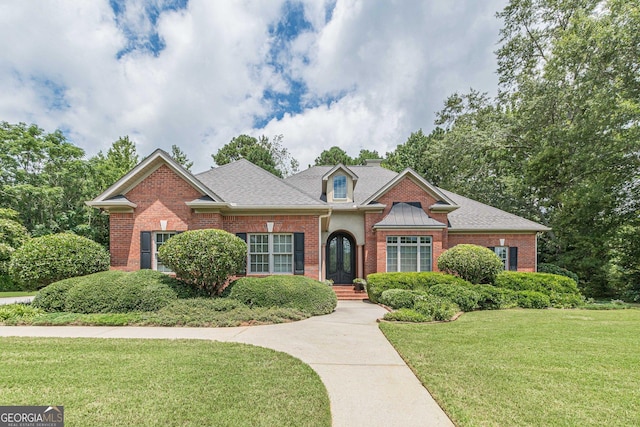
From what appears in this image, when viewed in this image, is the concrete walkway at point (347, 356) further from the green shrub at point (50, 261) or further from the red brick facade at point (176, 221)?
the red brick facade at point (176, 221)

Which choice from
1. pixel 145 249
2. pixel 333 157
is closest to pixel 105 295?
pixel 145 249

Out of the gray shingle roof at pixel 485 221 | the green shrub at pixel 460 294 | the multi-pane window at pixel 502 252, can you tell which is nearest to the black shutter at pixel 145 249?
the green shrub at pixel 460 294

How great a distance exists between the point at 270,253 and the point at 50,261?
7506 mm

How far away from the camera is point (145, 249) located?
12.1m

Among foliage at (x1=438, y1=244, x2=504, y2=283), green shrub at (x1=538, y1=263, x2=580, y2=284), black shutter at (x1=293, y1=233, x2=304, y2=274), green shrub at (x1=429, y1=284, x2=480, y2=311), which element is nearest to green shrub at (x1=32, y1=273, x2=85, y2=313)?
black shutter at (x1=293, y1=233, x2=304, y2=274)

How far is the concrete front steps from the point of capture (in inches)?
593

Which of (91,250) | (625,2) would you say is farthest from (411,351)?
(625,2)

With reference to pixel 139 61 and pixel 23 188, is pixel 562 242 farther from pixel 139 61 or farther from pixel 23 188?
pixel 23 188

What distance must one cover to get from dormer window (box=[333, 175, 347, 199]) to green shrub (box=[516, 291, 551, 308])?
938 cm

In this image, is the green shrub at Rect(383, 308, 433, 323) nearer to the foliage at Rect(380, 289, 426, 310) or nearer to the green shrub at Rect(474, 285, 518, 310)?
the foliage at Rect(380, 289, 426, 310)

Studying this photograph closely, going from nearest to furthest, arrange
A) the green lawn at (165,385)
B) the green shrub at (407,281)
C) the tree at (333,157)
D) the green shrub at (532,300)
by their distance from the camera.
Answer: the green lawn at (165,385) < the green shrub at (532,300) < the green shrub at (407,281) < the tree at (333,157)

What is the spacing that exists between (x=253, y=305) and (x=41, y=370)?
5735 mm

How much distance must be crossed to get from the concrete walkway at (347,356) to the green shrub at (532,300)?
634cm

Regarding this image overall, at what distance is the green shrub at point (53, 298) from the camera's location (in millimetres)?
9477
